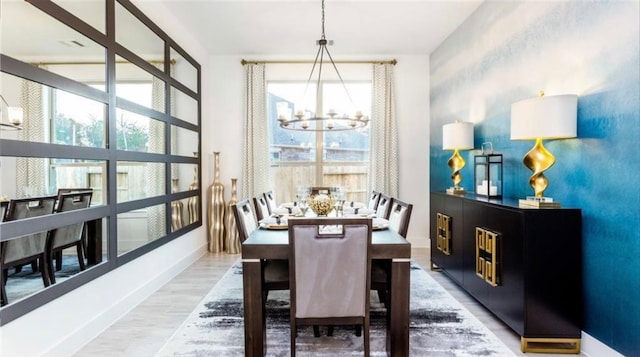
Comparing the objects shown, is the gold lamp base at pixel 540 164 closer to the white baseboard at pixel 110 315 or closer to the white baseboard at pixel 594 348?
the white baseboard at pixel 594 348

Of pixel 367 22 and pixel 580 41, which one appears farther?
pixel 367 22

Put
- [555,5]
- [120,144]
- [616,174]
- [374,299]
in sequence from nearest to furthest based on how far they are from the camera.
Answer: [616,174]
[555,5]
[120,144]
[374,299]

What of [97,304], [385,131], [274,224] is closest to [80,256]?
[97,304]

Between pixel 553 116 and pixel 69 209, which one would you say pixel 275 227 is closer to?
pixel 69 209

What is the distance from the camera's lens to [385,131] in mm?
5406

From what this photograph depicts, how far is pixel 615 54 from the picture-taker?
206cm

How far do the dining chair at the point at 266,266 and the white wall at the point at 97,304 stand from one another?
1232mm

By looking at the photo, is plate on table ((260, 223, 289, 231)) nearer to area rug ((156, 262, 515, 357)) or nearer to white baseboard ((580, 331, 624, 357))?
area rug ((156, 262, 515, 357))

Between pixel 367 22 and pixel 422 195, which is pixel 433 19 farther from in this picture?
pixel 422 195

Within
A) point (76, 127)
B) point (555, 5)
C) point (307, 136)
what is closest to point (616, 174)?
point (555, 5)

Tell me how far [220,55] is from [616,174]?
5247 mm

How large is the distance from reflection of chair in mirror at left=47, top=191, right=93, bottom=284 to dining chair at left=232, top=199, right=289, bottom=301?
1127 mm

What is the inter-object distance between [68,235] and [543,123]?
347 cm

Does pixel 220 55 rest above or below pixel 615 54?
above
